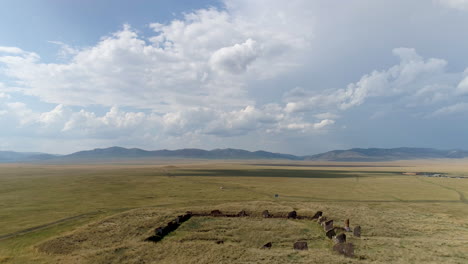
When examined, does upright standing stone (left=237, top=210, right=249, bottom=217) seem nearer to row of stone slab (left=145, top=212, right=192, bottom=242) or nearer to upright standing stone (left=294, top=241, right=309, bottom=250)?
row of stone slab (left=145, top=212, right=192, bottom=242)

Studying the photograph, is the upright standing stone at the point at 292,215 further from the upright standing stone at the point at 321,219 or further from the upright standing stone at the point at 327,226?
the upright standing stone at the point at 327,226

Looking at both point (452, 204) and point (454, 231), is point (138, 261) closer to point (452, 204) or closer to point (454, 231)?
point (454, 231)

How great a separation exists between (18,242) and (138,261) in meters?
18.1

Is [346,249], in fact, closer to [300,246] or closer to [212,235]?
[300,246]

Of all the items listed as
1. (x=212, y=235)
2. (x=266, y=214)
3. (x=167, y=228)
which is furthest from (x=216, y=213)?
(x=212, y=235)

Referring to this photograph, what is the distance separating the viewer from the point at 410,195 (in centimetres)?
7662

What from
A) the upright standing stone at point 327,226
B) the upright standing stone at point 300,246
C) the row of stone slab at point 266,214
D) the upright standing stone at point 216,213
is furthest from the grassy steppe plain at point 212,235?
the upright standing stone at point 216,213

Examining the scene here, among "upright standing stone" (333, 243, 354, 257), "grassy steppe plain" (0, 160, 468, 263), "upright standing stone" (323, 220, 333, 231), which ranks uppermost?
"upright standing stone" (333, 243, 354, 257)

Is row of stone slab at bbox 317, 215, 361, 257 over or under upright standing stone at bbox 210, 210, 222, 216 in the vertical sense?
over

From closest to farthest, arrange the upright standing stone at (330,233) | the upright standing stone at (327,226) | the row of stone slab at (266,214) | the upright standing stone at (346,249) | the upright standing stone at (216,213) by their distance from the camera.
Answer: the upright standing stone at (346,249)
the upright standing stone at (330,233)
the upright standing stone at (327,226)
the row of stone slab at (266,214)
the upright standing stone at (216,213)

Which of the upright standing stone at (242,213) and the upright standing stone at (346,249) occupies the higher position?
the upright standing stone at (346,249)

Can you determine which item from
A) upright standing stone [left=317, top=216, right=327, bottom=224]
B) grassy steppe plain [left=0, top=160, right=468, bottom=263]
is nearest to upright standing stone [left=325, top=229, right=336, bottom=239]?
grassy steppe plain [left=0, top=160, right=468, bottom=263]

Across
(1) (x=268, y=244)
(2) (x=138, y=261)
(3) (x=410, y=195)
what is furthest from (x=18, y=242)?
(3) (x=410, y=195)

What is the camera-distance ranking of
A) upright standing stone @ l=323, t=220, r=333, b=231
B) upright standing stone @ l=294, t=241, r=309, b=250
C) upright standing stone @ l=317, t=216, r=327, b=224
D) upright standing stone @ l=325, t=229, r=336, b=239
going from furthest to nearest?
1. upright standing stone @ l=317, t=216, r=327, b=224
2. upright standing stone @ l=323, t=220, r=333, b=231
3. upright standing stone @ l=325, t=229, r=336, b=239
4. upright standing stone @ l=294, t=241, r=309, b=250
